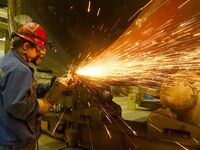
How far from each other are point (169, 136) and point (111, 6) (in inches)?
56.1

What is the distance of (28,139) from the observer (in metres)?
2.01

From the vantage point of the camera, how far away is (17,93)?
183 centimetres

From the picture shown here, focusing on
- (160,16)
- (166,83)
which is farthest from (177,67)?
→ (160,16)

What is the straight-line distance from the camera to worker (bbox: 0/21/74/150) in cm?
184

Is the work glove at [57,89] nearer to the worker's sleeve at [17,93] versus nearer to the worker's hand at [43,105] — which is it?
the worker's hand at [43,105]

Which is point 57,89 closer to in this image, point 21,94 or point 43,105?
point 43,105

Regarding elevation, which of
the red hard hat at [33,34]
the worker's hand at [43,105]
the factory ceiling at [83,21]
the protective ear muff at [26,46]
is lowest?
the worker's hand at [43,105]

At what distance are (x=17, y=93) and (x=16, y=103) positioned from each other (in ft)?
0.22

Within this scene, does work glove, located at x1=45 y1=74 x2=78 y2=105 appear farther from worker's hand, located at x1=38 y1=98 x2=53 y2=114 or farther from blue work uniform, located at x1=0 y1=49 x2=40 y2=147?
blue work uniform, located at x1=0 y1=49 x2=40 y2=147

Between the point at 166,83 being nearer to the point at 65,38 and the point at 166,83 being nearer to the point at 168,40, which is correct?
the point at 168,40

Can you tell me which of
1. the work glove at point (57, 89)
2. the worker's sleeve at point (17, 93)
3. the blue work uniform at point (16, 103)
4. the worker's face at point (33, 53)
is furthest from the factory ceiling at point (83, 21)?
the worker's sleeve at point (17, 93)

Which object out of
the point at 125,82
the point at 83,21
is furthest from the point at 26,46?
the point at 125,82

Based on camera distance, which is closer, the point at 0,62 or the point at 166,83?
the point at 0,62

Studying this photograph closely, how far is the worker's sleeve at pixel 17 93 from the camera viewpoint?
1823 mm
